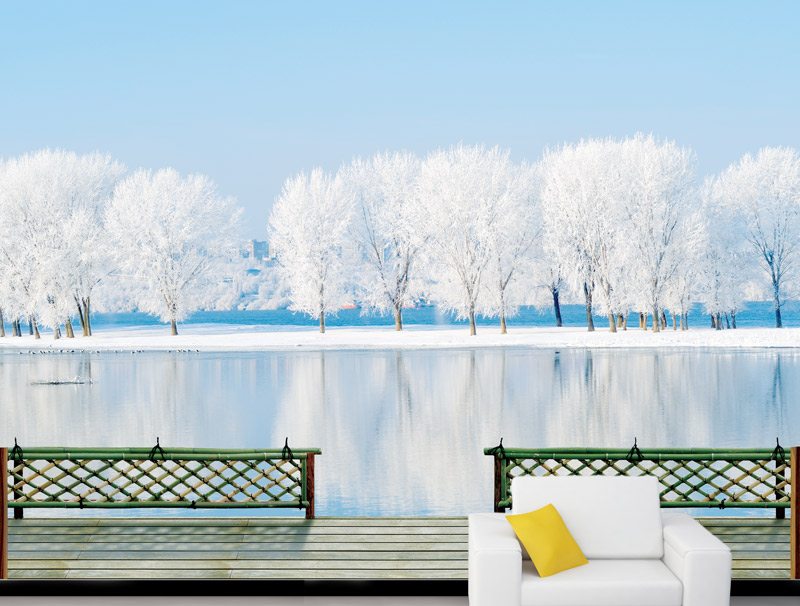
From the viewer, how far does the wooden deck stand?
446 cm

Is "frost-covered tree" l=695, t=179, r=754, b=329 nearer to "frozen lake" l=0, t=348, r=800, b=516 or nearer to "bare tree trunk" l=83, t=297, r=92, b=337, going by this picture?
"frozen lake" l=0, t=348, r=800, b=516

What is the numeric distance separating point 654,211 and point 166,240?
12.9 metres

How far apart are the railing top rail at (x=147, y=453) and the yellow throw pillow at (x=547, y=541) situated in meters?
1.60

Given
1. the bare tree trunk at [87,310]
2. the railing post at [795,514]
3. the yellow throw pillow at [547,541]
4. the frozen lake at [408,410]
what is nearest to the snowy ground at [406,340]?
the bare tree trunk at [87,310]

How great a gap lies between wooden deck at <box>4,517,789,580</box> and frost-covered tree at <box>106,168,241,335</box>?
2163 cm

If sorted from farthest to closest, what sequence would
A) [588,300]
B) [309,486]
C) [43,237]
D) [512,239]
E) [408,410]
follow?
[512,239]
[588,300]
[43,237]
[408,410]
[309,486]

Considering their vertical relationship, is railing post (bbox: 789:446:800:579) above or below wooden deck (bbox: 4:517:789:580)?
above

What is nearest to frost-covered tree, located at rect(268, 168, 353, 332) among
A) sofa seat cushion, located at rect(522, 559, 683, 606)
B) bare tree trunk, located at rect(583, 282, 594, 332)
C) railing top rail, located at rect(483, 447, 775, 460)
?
bare tree trunk, located at rect(583, 282, 594, 332)

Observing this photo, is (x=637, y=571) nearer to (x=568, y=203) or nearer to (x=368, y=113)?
(x=368, y=113)

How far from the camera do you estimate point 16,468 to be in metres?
5.16

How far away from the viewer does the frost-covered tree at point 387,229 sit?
26.5m

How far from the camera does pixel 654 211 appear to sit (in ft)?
78.9

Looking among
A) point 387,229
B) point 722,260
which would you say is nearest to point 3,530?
point 387,229

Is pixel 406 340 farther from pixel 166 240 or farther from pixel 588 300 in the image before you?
pixel 166 240
